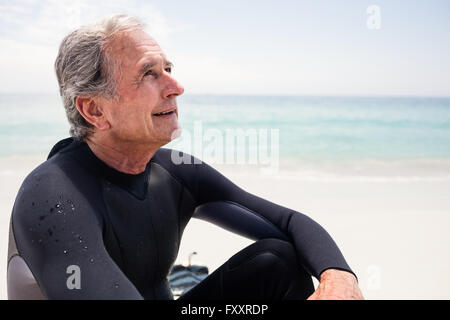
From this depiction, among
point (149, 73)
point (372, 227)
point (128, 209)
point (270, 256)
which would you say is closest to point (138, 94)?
point (149, 73)

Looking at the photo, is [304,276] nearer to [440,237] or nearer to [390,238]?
[390,238]

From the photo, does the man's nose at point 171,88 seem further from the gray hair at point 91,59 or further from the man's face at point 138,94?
the gray hair at point 91,59

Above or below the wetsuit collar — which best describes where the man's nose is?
above

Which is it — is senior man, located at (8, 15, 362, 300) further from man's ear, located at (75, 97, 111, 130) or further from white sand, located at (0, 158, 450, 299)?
white sand, located at (0, 158, 450, 299)

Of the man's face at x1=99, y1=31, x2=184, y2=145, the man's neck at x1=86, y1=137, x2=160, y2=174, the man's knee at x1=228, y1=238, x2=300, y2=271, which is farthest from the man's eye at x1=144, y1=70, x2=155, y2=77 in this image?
the man's knee at x1=228, y1=238, x2=300, y2=271

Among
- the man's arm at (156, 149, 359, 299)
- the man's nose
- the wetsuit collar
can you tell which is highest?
the man's nose

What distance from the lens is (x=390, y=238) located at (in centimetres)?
447

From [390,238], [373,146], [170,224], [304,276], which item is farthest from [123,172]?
[373,146]

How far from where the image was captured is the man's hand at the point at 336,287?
4.37ft

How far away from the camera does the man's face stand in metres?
1.47

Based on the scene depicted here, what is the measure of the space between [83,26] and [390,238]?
12.7ft

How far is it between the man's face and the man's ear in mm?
20

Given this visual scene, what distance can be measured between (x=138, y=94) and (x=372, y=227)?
13.0ft

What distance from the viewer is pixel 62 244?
1.17 meters
